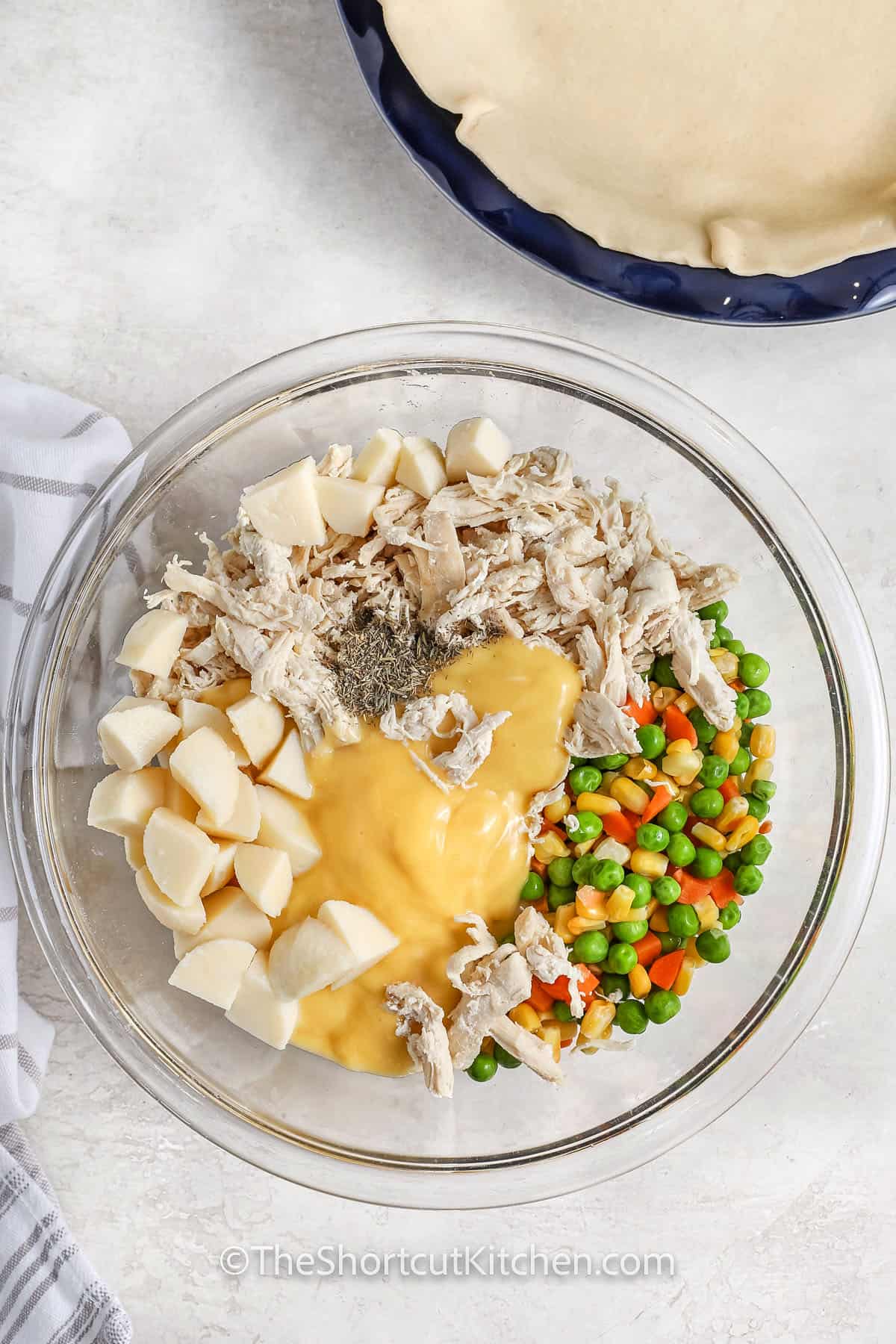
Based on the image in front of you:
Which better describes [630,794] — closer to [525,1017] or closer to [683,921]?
[683,921]

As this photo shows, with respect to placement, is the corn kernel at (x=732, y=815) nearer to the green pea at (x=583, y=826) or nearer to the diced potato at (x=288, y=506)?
the green pea at (x=583, y=826)

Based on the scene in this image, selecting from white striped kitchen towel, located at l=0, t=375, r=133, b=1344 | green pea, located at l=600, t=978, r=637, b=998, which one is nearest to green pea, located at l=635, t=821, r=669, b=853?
green pea, located at l=600, t=978, r=637, b=998

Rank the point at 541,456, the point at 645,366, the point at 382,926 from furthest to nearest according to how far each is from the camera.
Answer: the point at 645,366, the point at 541,456, the point at 382,926

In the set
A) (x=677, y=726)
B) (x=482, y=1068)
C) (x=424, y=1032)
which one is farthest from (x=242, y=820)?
(x=677, y=726)

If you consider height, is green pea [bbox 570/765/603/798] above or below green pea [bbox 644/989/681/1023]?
above

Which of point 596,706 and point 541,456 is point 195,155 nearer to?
point 541,456

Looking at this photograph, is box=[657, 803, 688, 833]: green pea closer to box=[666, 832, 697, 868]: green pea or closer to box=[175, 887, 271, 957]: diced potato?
box=[666, 832, 697, 868]: green pea

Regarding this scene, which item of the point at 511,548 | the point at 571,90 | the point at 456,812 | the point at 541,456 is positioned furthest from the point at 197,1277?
the point at 571,90
